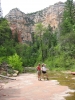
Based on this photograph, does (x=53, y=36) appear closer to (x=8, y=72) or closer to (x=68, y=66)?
(x=68, y=66)

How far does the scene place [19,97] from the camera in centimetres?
1486

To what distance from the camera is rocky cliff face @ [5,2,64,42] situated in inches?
4781

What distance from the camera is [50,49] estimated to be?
71.4 m

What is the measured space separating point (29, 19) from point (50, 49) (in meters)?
63.0

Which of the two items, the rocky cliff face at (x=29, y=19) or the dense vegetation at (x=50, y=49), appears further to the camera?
the rocky cliff face at (x=29, y=19)

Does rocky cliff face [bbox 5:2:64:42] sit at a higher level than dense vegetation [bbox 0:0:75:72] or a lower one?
higher

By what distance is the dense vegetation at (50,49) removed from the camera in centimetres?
4816

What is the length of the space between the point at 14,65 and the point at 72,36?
21114 mm

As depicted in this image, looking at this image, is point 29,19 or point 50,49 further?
point 29,19

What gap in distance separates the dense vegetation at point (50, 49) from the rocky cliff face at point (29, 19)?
19795 millimetres

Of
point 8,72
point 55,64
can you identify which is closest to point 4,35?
point 55,64

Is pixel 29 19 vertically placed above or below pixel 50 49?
above

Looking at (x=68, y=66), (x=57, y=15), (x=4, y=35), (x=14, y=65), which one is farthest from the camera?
(x=57, y=15)

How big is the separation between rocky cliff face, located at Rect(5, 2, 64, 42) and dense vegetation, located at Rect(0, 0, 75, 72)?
779 inches
